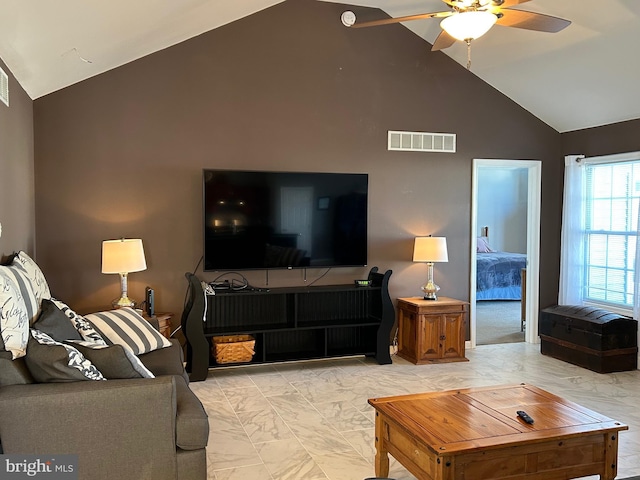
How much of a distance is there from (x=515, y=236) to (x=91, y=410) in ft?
31.3

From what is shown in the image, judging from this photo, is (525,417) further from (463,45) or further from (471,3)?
(463,45)

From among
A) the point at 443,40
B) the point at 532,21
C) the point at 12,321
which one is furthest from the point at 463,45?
the point at 12,321

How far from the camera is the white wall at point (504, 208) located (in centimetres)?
1049

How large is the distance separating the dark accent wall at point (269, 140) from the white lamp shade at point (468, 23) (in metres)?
2.50

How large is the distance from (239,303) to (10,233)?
212cm

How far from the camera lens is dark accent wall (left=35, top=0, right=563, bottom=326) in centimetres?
472

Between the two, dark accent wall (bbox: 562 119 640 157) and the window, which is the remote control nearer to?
the window

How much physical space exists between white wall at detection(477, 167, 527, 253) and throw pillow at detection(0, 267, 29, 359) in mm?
9101

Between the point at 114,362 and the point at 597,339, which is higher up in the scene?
the point at 114,362

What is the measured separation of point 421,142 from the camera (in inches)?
223

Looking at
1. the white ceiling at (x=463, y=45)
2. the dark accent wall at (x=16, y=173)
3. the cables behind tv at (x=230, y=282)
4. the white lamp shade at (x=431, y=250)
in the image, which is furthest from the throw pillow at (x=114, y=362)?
the white lamp shade at (x=431, y=250)

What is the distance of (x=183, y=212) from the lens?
498 centimetres

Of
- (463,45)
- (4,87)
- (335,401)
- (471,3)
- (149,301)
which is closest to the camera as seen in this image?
(471,3)

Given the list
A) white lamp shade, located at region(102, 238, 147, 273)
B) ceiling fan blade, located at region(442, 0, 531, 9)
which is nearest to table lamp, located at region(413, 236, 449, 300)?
white lamp shade, located at region(102, 238, 147, 273)
